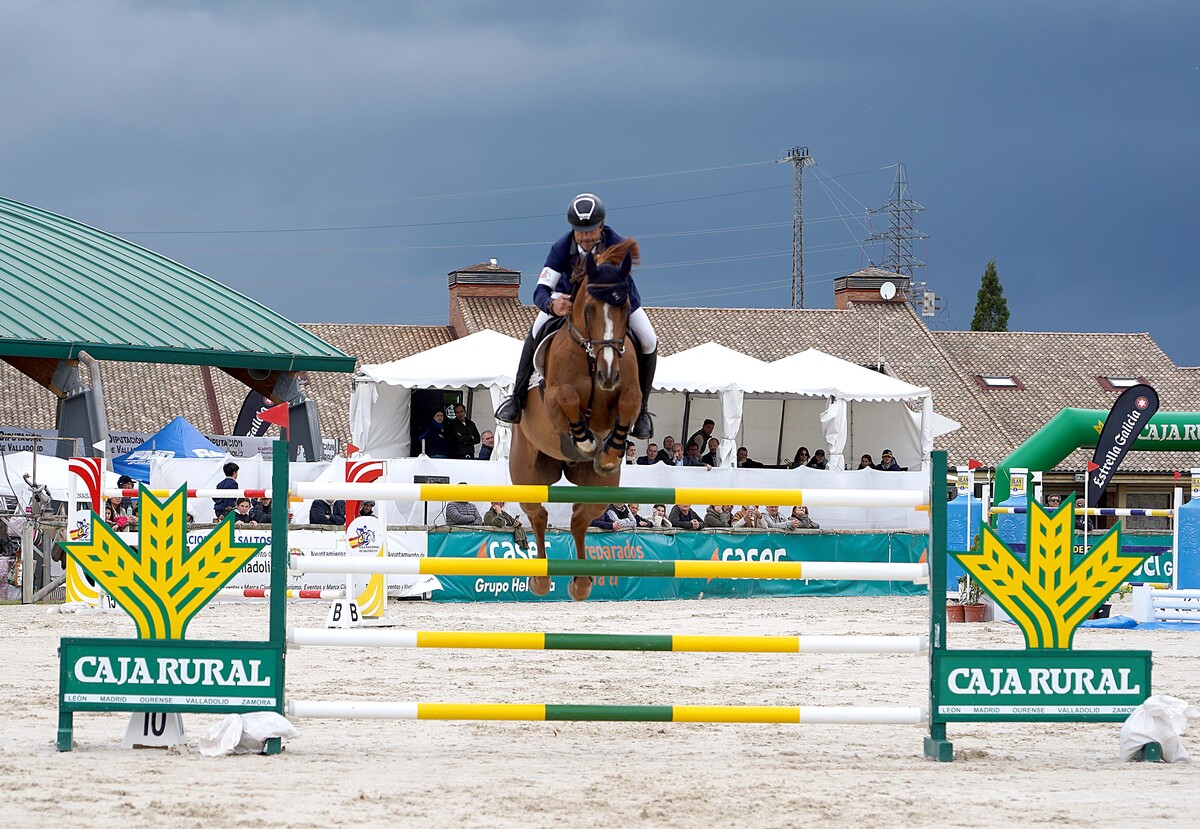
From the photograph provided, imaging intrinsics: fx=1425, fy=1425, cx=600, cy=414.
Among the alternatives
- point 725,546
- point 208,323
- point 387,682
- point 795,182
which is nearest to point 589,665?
point 387,682

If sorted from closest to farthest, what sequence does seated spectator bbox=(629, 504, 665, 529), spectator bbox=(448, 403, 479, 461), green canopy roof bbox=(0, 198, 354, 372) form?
seated spectator bbox=(629, 504, 665, 529)
spectator bbox=(448, 403, 479, 461)
green canopy roof bbox=(0, 198, 354, 372)

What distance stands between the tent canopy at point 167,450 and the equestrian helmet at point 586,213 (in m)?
10.7

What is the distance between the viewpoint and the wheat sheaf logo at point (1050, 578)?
6.00 m

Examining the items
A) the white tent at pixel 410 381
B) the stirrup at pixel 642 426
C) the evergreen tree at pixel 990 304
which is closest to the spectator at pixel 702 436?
the white tent at pixel 410 381

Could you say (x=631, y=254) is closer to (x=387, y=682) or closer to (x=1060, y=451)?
(x=387, y=682)

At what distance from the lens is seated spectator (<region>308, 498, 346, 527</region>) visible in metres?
15.3

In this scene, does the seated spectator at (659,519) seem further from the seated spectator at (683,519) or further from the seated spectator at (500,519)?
the seated spectator at (500,519)

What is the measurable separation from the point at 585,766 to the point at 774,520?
11.9 metres

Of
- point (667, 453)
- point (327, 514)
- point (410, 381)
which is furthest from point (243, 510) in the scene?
point (667, 453)

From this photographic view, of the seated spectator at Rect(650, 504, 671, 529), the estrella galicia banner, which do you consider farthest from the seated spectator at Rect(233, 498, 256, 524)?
the estrella galicia banner

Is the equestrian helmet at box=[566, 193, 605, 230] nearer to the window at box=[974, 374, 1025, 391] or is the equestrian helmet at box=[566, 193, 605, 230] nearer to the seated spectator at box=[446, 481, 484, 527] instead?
the seated spectator at box=[446, 481, 484, 527]

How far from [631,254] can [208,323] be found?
18.6 m

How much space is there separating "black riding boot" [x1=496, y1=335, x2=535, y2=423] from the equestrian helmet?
27.7 inches

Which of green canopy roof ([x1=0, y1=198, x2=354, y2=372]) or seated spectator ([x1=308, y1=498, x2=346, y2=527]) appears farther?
green canopy roof ([x1=0, y1=198, x2=354, y2=372])
